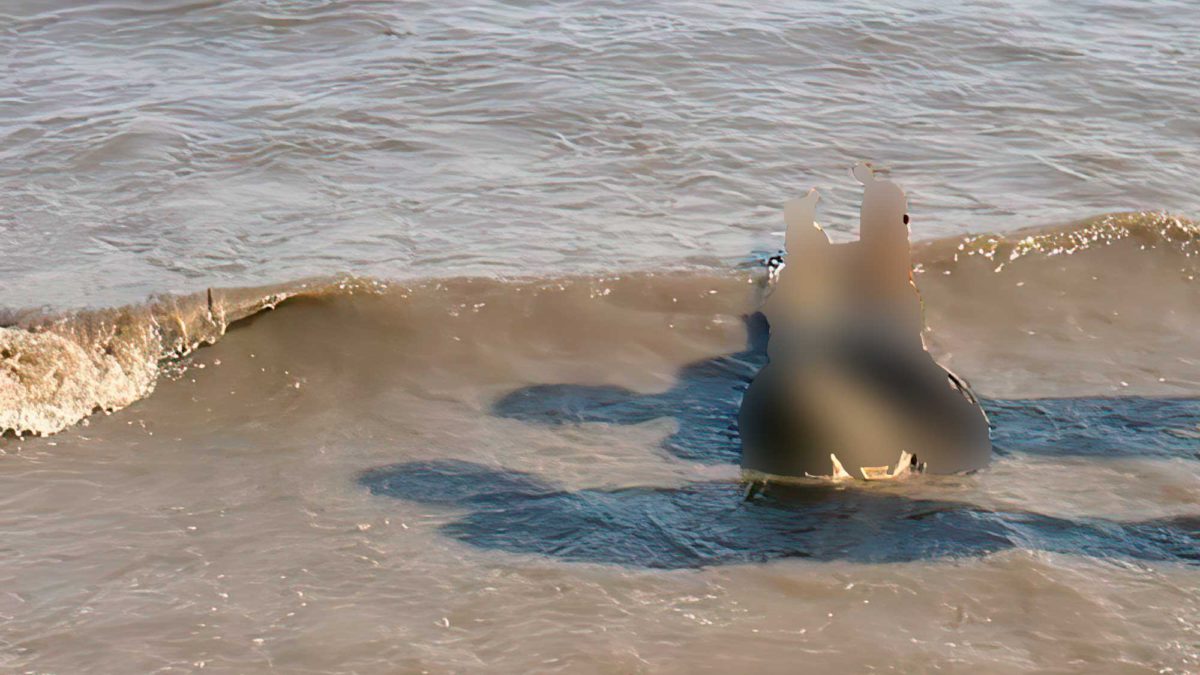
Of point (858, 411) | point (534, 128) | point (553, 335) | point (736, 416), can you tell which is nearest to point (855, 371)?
point (858, 411)

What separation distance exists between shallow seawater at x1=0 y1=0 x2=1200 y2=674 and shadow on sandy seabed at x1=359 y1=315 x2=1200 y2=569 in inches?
0.5

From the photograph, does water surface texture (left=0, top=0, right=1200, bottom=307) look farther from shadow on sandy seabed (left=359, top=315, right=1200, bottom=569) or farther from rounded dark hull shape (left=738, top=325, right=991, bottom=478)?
rounded dark hull shape (left=738, top=325, right=991, bottom=478)

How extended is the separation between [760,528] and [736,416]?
90 centimetres

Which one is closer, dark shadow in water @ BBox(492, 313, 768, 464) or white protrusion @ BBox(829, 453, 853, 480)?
white protrusion @ BBox(829, 453, 853, 480)

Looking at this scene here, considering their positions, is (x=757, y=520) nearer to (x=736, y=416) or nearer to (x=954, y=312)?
(x=736, y=416)

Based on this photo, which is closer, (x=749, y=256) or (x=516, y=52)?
(x=749, y=256)

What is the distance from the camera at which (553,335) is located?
5.37 meters

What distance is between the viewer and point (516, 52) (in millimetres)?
8797

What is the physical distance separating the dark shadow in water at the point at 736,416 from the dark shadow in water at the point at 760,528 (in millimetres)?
413

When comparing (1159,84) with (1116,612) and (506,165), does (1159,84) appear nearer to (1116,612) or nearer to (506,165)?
(506,165)

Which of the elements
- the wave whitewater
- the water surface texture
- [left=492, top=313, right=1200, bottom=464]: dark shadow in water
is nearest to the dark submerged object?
[left=492, top=313, right=1200, bottom=464]: dark shadow in water

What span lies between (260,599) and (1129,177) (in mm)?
5227

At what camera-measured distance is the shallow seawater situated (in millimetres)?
3426

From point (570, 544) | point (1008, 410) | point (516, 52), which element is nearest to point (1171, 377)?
point (1008, 410)
